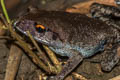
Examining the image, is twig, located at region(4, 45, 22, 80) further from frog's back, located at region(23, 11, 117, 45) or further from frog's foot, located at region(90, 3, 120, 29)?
frog's foot, located at region(90, 3, 120, 29)

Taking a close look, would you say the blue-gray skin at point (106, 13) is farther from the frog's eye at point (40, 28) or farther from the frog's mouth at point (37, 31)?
the frog's eye at point (40, 28)

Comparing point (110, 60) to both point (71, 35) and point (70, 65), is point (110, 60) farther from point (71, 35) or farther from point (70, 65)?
point (71, 35)

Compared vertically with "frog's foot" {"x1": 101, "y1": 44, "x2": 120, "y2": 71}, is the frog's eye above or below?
above

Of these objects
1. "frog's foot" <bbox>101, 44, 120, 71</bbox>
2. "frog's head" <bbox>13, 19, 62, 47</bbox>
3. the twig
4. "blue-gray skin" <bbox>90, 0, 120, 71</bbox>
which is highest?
"frog's head" <bbox>13, 19, 62, 47</bbox>

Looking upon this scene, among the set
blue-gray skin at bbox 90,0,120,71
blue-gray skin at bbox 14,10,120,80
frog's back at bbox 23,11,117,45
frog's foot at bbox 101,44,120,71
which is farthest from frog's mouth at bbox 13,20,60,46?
blue-gray skin at bbox 90,0,120,71

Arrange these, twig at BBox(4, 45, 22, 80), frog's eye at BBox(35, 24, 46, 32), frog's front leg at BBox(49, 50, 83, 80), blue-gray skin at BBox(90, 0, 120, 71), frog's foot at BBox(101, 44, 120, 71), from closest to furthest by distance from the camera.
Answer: frog's eye at BBox(35, 24, 46, 32) < frog's front leg at BBox(49, 50, 83, 80) < twig at BBox(4, 45, 22, 80) < frog's foot at BBox(101, 44, 120, 71) < blue-gray skin at BBox(90, 0, 120, 71)

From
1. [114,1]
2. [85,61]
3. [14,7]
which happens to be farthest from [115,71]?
[14,7]

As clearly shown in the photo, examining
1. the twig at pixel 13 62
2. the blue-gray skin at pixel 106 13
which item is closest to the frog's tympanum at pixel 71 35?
the blue-gray skin at pixel 106 13
